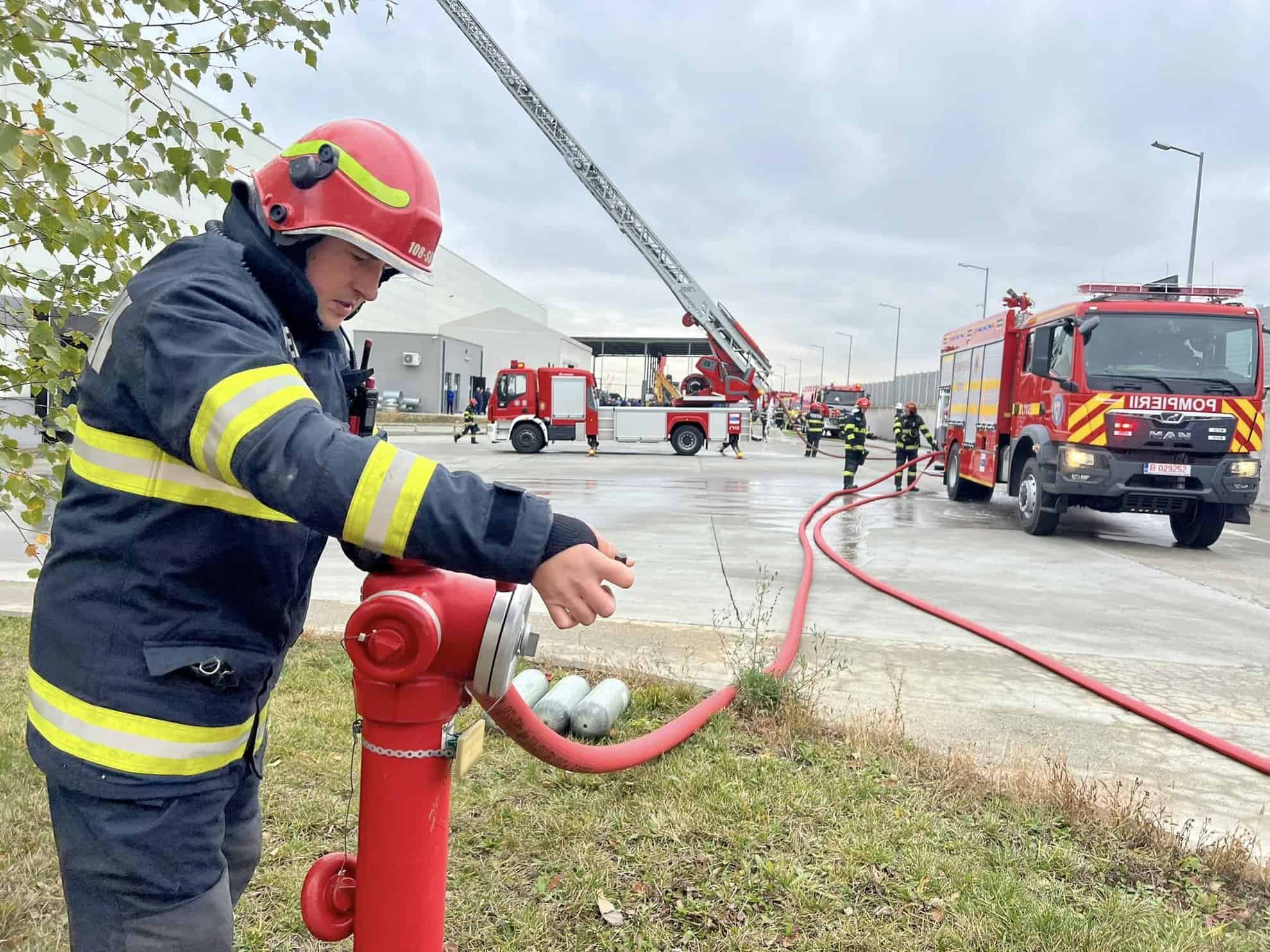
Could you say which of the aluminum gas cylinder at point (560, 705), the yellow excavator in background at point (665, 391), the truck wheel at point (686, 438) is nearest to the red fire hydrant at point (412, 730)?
the aluminum gas cylinder at point (560, 705)

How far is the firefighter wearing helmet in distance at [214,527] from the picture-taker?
3.62 feet

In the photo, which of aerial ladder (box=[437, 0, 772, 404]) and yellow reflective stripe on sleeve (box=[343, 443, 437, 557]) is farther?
aerial ladder (box=[437, 0, 772, 404])

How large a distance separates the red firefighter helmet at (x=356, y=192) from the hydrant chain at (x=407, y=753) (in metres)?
0.83

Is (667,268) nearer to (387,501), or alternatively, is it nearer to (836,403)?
(836,403)

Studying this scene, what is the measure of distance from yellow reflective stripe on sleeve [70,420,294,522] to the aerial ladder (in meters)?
22.9

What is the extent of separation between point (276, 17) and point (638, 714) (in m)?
2.74

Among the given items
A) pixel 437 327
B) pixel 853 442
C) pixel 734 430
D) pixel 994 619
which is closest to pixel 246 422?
pixel 994 619

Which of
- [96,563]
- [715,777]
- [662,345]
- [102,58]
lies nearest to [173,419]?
[96,563]

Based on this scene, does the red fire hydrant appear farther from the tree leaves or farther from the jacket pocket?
the tree leaves

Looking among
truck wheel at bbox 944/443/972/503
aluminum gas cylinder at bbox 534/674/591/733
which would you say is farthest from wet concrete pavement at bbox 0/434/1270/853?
truck wheel at bbox 944/443/972/503

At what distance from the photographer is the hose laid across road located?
6.93 ft

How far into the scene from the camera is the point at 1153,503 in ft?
28.2

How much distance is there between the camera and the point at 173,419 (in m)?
1.13

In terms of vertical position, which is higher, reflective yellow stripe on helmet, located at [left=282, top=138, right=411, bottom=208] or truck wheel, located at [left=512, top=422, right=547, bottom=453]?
reflective yellow stripe on helmet, located at [left=282, top=138, right=411, bottom=208]
